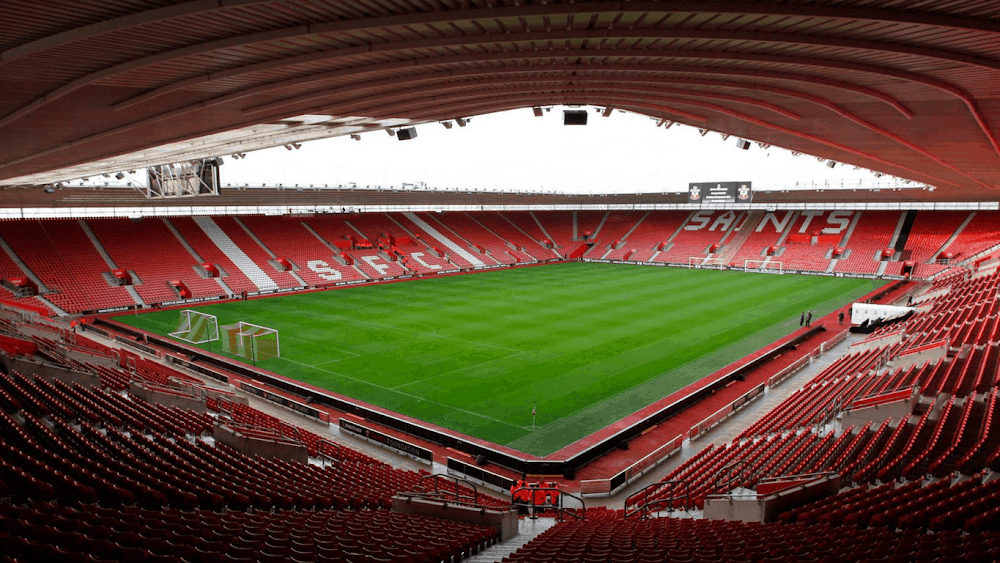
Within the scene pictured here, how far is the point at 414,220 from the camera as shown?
59531 millimetres

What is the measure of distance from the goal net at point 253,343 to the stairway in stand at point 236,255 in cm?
1686

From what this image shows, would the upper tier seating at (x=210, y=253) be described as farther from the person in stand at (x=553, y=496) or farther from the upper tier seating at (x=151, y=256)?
the person in stand at (x=553, y=496)

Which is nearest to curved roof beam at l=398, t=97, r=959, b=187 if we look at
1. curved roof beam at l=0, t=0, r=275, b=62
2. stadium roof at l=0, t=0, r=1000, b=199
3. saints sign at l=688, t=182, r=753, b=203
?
stadium roof at l=0, t=0, r=1000, b=199

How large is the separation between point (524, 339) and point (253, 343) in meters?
11.5

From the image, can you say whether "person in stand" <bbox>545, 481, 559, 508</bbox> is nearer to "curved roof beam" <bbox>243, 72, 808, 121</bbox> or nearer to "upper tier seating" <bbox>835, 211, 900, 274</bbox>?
"curved roof beam" <bbox>243, 72, 808, 121</bbox>

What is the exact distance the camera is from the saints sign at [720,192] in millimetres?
48719

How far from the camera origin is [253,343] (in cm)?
2388

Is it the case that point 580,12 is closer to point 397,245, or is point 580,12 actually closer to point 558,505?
point 558,505

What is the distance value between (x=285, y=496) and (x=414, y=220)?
169 feet

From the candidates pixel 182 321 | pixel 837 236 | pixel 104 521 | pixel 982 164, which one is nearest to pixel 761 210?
pixel 837 236

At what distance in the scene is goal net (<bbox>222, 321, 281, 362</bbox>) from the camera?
23953 millimetres

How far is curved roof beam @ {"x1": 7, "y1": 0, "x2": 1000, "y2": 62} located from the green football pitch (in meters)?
11.4

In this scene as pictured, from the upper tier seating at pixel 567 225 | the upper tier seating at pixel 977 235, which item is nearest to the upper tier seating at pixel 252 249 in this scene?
the upper tier seating at pixel 567 225

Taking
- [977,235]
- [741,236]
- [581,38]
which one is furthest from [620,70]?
[741,236]
